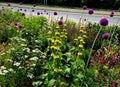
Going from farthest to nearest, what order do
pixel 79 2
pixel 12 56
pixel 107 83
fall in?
pixel 79 2, pixel 12 56, pixel 107 83

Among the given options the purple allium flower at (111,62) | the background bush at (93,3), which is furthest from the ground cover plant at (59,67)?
the background bush at (93,3)

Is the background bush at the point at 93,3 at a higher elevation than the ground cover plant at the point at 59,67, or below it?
below

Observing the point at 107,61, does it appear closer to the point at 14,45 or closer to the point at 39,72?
the point at 39,72

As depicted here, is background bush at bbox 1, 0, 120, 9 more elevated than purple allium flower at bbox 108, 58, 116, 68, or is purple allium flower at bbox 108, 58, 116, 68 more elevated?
purple allium flower at bbox 108, 58, 116, 68

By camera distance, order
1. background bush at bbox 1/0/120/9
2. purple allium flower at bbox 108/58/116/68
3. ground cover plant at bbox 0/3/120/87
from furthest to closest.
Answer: background bush at bbox 1/0/120/9 → purple allium flower at bbox 108/58/116/68 → ground cover plant at bbox 0/3/120/87

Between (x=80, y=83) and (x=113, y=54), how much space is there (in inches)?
73.3

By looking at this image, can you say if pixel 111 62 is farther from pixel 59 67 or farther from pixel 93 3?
pixel 93 3

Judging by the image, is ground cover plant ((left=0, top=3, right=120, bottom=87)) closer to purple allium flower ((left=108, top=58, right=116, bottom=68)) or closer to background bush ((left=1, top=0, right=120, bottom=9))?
purple allium flower ((left=108, top=58, right=116, bottom=68))

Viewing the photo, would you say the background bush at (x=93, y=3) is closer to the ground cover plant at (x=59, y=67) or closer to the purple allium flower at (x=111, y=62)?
the ground cover plant at (x=59, y=67)

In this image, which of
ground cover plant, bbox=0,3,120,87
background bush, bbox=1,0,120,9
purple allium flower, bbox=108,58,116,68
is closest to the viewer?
ground cover plant, bbox=0,3,120,87

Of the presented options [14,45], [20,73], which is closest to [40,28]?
[14,45]

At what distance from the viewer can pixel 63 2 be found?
32.5m

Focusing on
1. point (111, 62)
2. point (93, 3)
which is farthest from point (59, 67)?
point (93, 3)

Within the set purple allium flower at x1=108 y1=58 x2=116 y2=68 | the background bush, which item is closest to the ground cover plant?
purple allium flower at x1=108 y1=58 x2=116 y2=68
